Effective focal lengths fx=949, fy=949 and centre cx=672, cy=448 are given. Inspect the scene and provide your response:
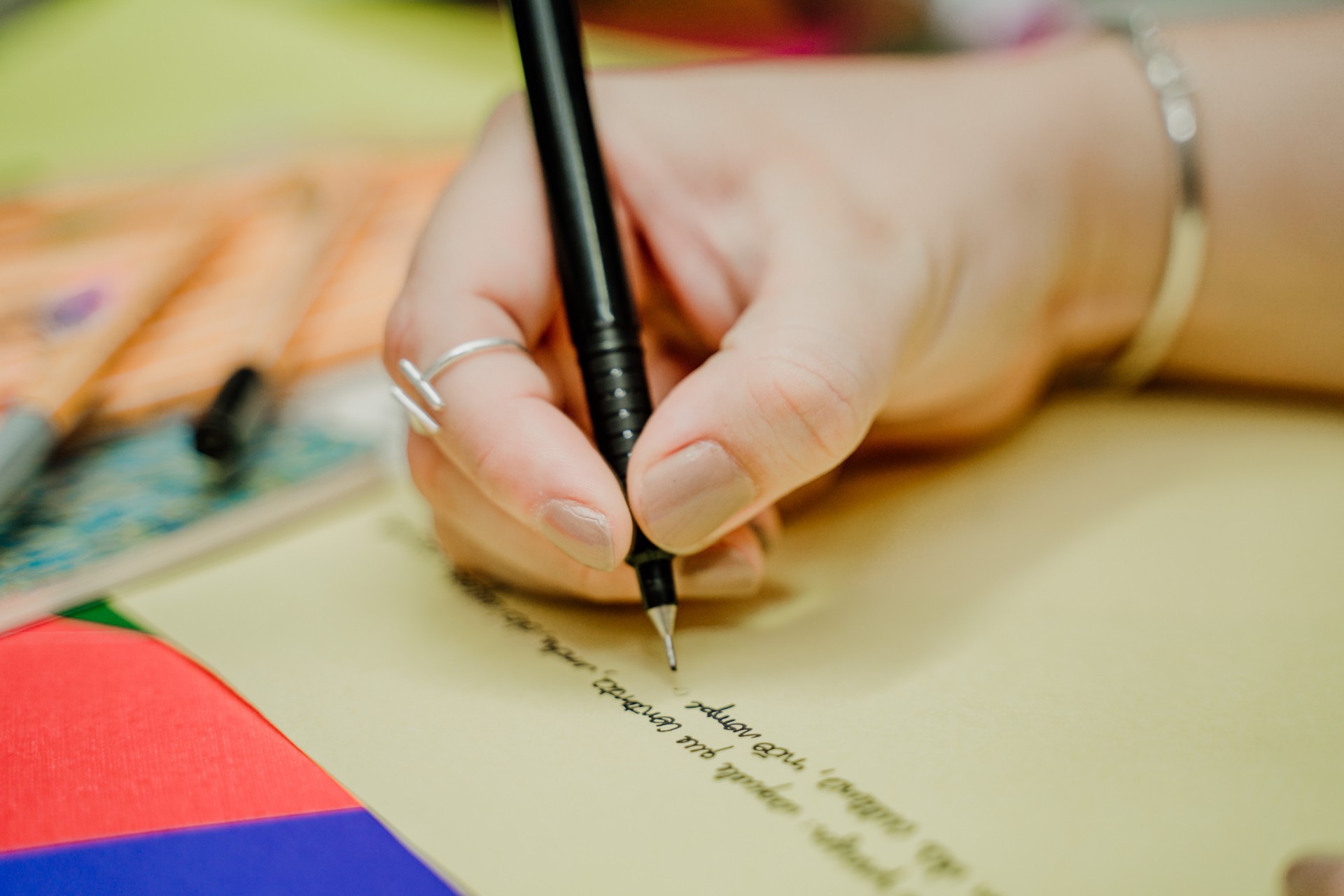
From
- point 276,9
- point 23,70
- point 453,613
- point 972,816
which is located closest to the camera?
point 972,816

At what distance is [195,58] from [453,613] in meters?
1.25

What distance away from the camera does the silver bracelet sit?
47cm

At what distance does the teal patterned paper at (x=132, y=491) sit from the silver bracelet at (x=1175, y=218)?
1.40 feet

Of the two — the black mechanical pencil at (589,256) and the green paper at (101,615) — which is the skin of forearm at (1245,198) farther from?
the green paper at (101,615)

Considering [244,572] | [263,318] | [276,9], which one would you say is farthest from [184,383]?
[276,9]

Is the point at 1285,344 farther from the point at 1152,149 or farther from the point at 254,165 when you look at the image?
the point at 254,165

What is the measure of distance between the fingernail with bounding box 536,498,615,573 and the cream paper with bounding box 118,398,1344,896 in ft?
0.16

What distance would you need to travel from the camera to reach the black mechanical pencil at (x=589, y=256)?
333 mm

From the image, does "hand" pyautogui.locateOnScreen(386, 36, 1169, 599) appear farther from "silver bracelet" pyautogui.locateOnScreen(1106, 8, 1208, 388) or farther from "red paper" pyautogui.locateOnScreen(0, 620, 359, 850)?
"red paper" pyautogui.locateOnScreen(0, 620, 359, 850)

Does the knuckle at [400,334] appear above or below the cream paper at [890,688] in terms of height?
above

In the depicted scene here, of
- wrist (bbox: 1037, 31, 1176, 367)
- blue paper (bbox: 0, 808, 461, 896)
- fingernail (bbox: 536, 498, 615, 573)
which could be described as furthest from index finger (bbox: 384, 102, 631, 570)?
wrist (bbox: 1037, 31, 1176, 367)

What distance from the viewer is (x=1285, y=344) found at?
1.56ft

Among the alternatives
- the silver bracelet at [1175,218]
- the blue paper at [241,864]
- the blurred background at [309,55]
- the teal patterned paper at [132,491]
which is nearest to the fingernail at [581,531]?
the blue paper at [241,864]

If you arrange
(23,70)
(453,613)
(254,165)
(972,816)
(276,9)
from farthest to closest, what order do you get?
(276,9) < (23,70) < (254,165) < (453,613) < (972,816)
